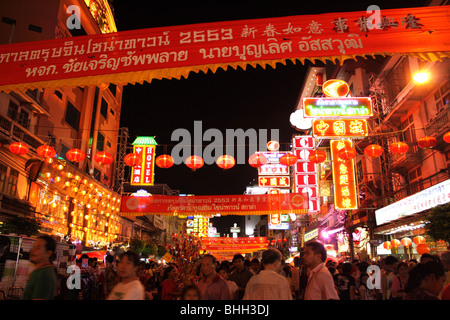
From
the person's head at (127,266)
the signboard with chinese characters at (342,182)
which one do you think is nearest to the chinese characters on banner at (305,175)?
the signboard with chinese characters at (342,182)

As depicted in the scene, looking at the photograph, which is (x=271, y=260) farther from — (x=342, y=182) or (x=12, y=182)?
(x=342, y=182)

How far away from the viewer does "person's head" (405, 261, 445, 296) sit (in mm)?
3449

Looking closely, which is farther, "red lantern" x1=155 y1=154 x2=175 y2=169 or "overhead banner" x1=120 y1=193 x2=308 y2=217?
"overhead banner" x1=120 y1=193 x2=308 y2=217

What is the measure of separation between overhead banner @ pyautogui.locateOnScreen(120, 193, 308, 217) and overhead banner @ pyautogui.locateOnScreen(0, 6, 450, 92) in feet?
41.6

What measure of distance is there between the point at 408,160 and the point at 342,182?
3488mm

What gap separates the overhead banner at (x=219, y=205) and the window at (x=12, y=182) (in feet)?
16.0

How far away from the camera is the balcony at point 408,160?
728 inches

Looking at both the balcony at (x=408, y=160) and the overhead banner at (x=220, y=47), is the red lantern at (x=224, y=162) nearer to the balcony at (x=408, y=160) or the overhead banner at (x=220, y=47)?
the overhead banner at (x=220, y=47)

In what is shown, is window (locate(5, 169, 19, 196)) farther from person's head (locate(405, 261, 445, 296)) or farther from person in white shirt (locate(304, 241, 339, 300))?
person's head (locate(405, 261, 445, 296))

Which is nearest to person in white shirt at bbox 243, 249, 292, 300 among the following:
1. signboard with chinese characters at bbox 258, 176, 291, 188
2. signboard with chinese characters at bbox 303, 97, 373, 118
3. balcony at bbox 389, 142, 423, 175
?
signboard with chinese characters at bbox 303, 97, 373, 118

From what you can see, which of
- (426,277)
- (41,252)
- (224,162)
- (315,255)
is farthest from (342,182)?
(41,252)

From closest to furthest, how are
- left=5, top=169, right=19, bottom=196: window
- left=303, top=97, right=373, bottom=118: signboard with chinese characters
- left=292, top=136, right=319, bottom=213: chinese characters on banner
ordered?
left=5, top=169, right=19, bottom=196: window, left=303, top=97, right=373, bottom=118: signboard with chinese characters, left=292, top=136, right=319, bottom=213: chinese characters on banner

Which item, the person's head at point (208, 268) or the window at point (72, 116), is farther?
the window at point (72, 116)

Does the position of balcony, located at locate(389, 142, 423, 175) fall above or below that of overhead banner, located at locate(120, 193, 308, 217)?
above
